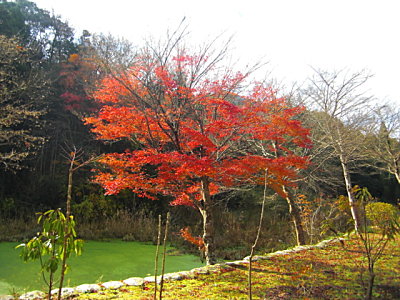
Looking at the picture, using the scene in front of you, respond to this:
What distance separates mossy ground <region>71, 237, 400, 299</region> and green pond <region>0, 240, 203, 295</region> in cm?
131

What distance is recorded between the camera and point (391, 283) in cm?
346

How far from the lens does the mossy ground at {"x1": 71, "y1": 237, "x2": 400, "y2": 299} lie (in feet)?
10.2

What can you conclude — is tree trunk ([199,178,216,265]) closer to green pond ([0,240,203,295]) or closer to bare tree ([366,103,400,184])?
green pond ([0,240,203,295])

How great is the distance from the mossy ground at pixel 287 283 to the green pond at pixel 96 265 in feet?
4.29

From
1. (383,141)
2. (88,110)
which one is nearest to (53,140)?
(88,110)

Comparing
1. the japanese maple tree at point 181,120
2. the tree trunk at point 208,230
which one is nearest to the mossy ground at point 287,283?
the tree trunk at point 208,230

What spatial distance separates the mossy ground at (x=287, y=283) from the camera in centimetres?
312

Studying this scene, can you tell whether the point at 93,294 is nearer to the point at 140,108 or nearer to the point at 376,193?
the point at 140,108

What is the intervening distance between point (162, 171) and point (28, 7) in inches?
486

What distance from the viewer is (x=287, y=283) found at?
3.50m

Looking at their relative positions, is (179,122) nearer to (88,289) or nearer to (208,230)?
(208,230)

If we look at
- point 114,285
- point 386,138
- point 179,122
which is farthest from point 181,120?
point 386,138

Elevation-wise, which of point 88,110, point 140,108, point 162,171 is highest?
point 88,110

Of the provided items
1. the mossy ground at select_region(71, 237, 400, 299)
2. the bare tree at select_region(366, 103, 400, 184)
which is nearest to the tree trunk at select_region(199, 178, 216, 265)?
the mossy ground at select_region(71, 237, 400, 299)
